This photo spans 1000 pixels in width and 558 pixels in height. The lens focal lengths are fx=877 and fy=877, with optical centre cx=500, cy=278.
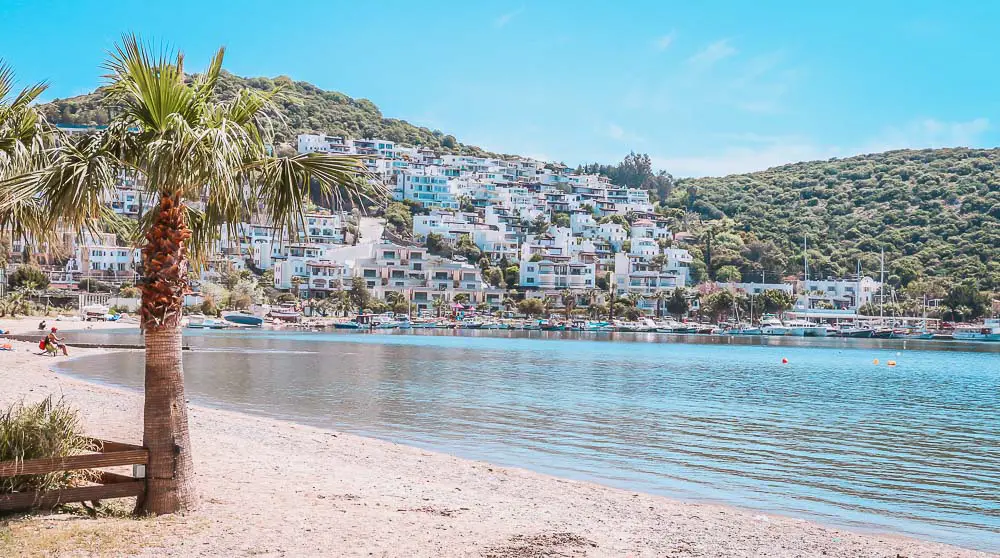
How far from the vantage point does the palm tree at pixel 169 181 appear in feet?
25.7

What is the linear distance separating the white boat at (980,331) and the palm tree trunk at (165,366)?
125 metres

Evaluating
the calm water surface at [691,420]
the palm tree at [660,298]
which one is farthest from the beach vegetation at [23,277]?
the palm tree at [660,298]

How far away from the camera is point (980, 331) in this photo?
11900 cm

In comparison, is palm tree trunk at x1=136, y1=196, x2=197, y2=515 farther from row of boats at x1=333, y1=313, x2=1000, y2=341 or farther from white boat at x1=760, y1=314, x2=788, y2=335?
white boat at x1=760, y1=314, x2=788, y2=335

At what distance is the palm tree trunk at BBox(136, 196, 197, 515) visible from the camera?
809 cm

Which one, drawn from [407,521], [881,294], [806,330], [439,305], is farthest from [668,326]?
[407,521]

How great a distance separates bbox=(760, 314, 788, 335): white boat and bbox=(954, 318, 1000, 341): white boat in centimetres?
2261

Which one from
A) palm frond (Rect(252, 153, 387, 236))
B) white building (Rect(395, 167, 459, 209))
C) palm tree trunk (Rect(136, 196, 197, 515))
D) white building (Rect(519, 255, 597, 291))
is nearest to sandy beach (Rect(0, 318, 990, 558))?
palm tree trunk (Rect(136, 196, 197, 515))

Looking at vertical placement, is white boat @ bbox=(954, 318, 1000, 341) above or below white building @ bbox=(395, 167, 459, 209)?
below

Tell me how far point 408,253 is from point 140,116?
417ft

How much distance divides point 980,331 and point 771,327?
2710cm

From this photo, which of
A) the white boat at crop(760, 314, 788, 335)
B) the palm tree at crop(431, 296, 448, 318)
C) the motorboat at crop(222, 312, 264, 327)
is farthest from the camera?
the palm tree at crop(431, 296, 448, 318)

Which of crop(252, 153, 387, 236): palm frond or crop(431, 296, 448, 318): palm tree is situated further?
crop(431, 296, 448, 318): palm tree

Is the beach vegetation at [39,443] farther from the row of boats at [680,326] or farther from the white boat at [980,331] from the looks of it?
the white boat at [980,331]
